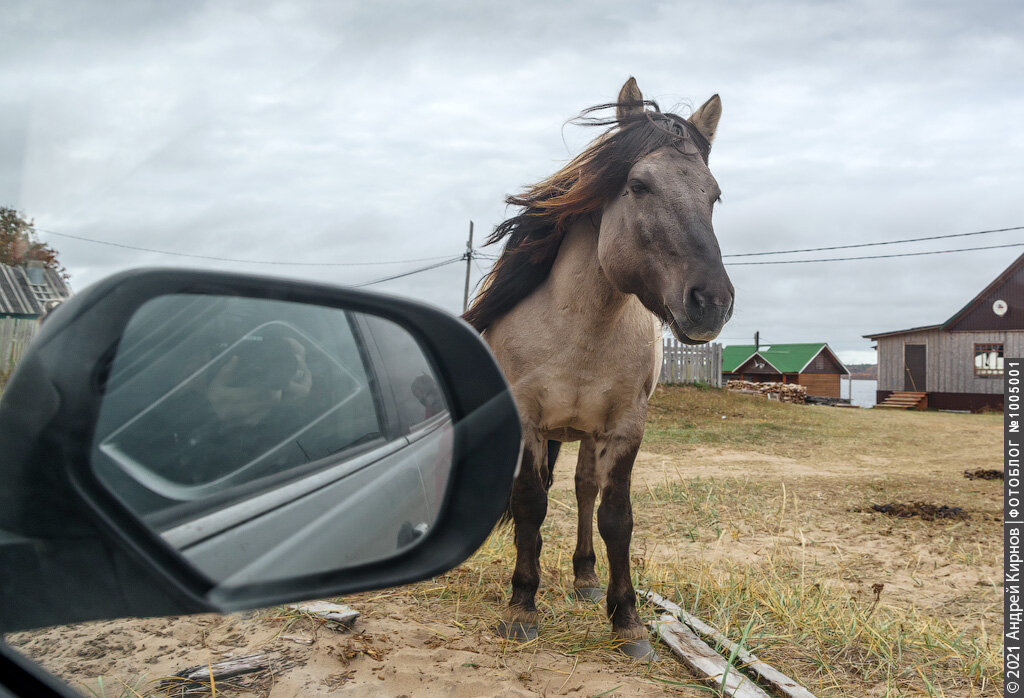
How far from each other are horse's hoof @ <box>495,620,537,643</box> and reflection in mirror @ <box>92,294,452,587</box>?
1858 millimetres

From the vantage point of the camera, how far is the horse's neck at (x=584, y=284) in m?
2.87

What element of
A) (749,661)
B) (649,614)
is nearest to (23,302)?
(749,661)

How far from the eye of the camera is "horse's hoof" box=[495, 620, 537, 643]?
278 cm

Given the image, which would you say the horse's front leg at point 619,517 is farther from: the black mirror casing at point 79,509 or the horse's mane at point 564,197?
the black mirror casing at point 79,509

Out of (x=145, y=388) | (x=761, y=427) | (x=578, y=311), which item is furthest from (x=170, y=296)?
(x=761, y=427)

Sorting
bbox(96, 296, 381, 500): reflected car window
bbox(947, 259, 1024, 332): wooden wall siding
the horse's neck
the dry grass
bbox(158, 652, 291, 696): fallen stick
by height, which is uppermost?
bbox(947, 259, 1024, 332): wooden wall siding

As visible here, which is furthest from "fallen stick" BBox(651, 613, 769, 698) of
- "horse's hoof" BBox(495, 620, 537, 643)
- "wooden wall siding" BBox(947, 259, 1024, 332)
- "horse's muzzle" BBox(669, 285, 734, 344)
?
"wooden wall siding" BBox(947, 259, 1024, 332)

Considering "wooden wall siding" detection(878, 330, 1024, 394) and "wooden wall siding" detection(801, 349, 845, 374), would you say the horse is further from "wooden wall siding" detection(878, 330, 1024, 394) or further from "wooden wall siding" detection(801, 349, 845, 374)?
"wooden wall siding" detection(801, 349, 845, 374)

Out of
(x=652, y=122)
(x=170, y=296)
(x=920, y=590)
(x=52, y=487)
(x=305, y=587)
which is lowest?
(x=920, y=590)

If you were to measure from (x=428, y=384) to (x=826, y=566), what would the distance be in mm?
4589

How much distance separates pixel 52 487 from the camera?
0.62 meters

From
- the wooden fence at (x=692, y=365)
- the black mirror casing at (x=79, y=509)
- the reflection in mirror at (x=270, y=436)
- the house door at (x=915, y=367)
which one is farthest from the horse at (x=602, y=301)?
the house door at (x=915, y=367)

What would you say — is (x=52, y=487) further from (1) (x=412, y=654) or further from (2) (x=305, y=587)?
(1) (x=412, y=654)

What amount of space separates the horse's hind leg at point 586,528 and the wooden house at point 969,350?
26.0m
